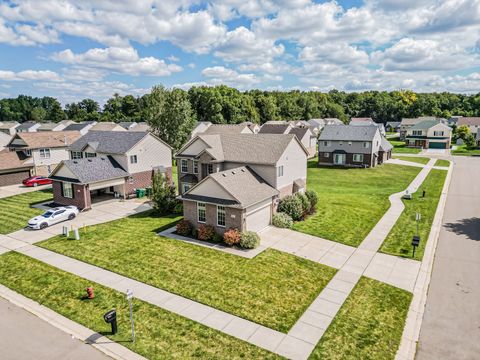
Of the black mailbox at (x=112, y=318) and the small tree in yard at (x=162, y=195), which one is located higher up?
the small tree in yard at (x=162, y=195)

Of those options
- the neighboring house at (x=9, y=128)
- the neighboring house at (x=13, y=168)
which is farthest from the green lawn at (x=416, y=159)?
the neighboring house at (x=9, y=128)

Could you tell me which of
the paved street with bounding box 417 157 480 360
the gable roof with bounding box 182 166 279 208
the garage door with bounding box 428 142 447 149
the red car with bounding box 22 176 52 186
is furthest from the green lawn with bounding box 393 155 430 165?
the red car with bounding box 22 176 52 186

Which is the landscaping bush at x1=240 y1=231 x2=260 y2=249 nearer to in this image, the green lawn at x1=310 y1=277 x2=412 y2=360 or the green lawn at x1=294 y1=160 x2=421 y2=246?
the green lawn at x1=294 y1=160 x2=421 y2=246

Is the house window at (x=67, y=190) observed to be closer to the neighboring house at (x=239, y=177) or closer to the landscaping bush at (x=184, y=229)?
the neighboring house at (x=239, y=177)

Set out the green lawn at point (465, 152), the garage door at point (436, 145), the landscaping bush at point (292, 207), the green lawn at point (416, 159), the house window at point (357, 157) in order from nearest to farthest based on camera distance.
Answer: the landscaping bush at point (292, 207)
the house window at point (357, 157)
the green lawn at point (416, 159)
the green lawn at point (465, 152)
the garage door at point (436, 145)

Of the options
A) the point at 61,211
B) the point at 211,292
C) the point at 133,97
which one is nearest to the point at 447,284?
the point at 211,292
